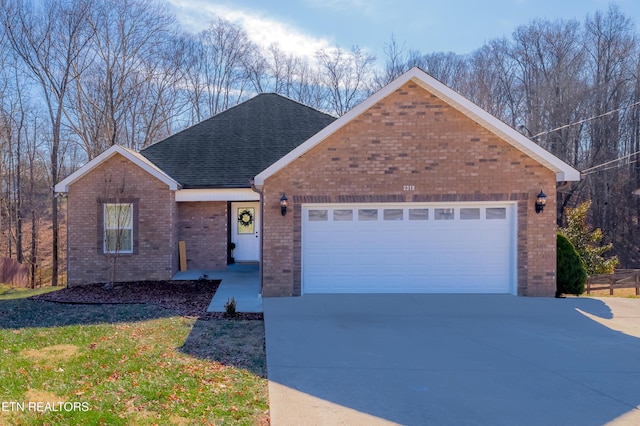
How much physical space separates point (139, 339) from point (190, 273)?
6.60 metres

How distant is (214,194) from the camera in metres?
12.8

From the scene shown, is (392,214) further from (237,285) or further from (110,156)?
(110,156)

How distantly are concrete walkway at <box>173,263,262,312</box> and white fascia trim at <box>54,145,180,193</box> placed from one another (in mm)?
→ 2867

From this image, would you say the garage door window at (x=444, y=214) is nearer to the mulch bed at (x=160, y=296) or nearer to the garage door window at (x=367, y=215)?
the garage door window at (x=367, y=215)

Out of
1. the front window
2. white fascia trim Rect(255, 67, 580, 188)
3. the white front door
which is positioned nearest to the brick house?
white fascia trim Rect(255, 67, 580, 188)

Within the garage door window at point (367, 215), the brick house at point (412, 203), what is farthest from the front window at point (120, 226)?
the garage door window at point (367, 215)

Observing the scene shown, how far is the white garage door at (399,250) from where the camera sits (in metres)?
9.82

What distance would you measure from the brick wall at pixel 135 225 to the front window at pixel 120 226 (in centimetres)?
19

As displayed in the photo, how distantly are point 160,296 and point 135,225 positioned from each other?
3052 mm

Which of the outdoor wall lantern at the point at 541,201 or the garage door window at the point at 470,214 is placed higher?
the outdoor wall lantern at the point at 541,201

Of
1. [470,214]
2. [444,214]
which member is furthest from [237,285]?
[470,214]

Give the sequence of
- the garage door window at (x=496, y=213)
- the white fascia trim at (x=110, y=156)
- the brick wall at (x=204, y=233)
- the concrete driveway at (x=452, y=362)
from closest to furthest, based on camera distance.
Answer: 1. the concrete driveway at (x=452, y=362)
2. the garage door window at (x=496, y=213)
3. the white fascia trim at (x=110, y=156)
4. the brick wall at (x=204, y=233)

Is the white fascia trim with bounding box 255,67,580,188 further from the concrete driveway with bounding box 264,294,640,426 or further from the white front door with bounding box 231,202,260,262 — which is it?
the white front door with bounding box 231,202,260,262

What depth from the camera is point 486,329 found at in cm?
719
